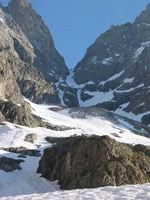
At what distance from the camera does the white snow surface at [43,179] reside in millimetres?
22869

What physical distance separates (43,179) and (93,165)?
7685 mm

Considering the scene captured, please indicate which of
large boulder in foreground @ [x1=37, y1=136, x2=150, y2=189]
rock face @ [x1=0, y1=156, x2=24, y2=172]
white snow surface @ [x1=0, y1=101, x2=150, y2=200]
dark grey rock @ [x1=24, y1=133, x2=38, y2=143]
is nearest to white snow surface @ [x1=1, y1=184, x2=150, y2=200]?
white snow surface @ [x1=0, y1=101, x2=150, y2=200]

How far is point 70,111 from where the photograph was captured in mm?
164875

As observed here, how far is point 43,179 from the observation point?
60531mm

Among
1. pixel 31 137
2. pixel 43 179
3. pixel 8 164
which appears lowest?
pixel 43 179

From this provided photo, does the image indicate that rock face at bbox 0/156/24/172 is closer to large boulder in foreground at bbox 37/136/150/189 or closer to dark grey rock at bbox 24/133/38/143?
large boulder in foreground at bbox 37/136/150/189

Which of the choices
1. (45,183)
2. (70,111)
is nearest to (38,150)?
(45,183)

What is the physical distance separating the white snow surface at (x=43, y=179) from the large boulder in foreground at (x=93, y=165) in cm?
197

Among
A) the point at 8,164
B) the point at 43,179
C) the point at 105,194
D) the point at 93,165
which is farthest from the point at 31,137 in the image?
the point at 105,194

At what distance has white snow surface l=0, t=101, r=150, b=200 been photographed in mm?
22869

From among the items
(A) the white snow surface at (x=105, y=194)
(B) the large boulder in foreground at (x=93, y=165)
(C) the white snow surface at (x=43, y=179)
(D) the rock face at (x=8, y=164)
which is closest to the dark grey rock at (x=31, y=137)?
(C) the white snow surface at (x=43, y=179)

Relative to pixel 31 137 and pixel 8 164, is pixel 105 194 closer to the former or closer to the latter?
pixel 8 164

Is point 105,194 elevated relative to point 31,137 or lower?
lower

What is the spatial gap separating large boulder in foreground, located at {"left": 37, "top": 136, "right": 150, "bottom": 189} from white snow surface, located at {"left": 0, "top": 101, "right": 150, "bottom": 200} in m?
1.97
